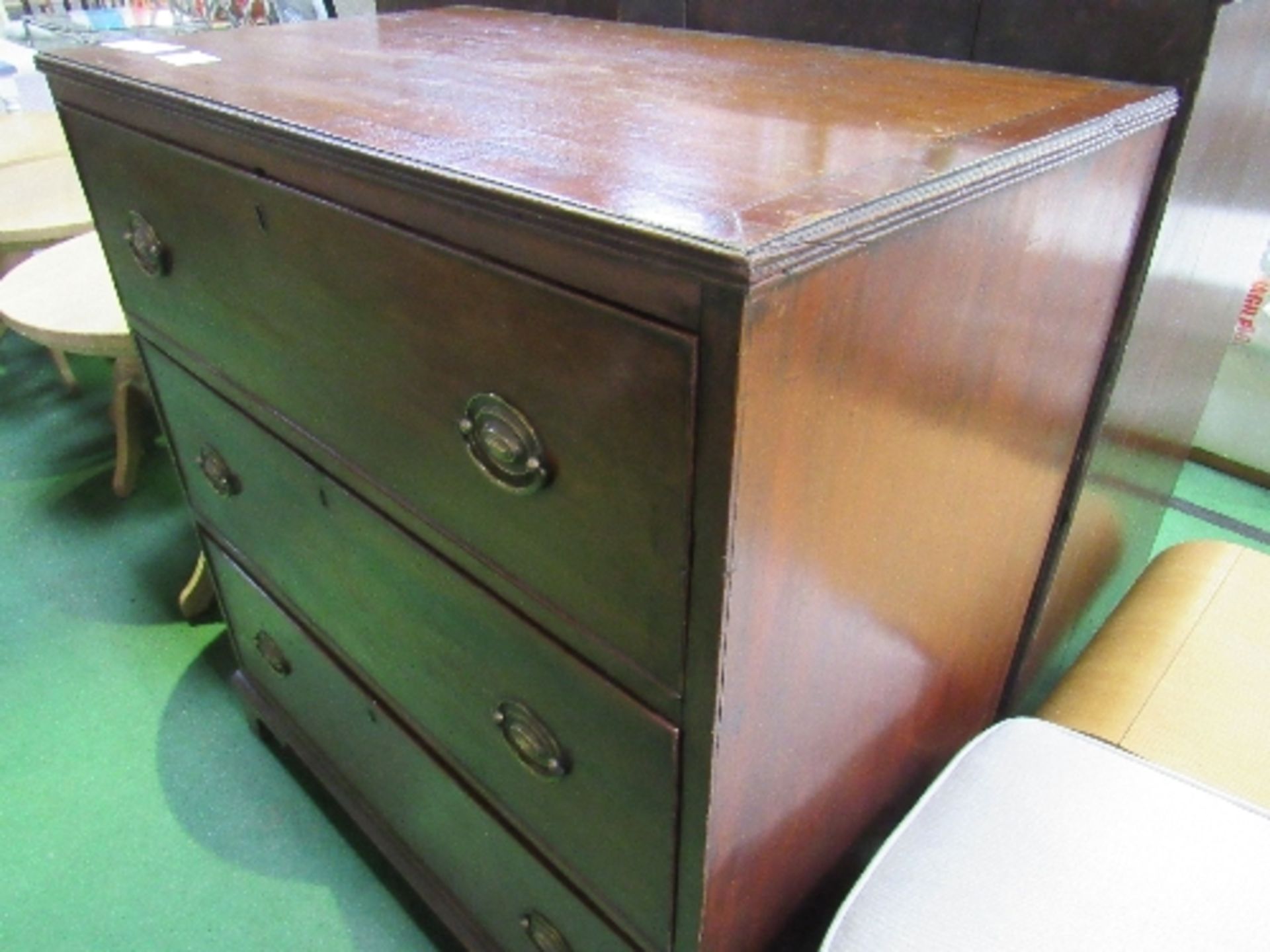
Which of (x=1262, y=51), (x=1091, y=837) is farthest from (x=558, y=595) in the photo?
(x=1262, y=51)

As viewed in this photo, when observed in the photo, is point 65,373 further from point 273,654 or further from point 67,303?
point 273,654

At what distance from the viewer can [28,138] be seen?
240 centimetres

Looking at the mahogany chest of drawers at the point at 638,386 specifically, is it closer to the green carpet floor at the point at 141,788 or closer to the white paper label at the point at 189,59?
the white paper label at the point at 189,59

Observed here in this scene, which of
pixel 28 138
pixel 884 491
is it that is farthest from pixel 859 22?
pixel 28 138

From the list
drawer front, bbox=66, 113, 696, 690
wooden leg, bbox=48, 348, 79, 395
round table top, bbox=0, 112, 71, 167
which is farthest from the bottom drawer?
round table top, bbox=0, 112, 71, 167

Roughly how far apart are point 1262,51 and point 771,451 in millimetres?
573

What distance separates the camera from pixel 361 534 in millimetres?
747

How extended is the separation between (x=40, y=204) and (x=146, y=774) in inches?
53.7

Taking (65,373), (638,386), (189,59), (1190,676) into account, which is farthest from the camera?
(65,373)

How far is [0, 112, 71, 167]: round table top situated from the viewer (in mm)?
2287

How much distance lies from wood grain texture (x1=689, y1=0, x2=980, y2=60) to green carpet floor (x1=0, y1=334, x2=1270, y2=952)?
104 centimetres

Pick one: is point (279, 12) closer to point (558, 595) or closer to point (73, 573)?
point (73, 573)

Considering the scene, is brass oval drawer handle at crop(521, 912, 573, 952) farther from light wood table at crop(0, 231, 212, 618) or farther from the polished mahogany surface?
light wood table at crop(0, 231, 212, 618)

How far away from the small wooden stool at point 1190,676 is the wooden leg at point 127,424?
171cm
